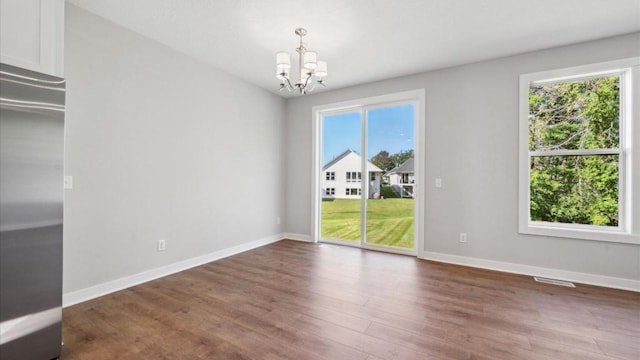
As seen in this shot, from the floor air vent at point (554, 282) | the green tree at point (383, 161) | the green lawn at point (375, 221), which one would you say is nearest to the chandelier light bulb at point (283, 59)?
the green tree at point (383, 161)

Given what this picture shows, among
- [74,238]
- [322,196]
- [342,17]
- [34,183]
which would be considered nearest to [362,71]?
[342,17]

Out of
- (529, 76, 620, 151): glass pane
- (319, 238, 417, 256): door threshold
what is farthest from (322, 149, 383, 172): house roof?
(529, 76, 620, 151): glass pane

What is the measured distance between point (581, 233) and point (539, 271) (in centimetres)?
64

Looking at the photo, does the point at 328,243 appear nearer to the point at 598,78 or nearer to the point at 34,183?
the point at 34,183

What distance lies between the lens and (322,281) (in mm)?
3008

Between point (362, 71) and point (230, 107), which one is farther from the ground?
point (362, 71)

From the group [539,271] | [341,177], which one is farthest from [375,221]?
[539,271]

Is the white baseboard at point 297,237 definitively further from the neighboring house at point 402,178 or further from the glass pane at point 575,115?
the glass pane at point 575,115

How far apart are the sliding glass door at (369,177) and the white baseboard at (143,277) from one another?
67.8 inches

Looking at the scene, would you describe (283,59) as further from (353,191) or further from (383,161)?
(353,191)

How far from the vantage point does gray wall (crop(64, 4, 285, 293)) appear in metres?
2.46

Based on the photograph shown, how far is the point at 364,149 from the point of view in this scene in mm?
4555

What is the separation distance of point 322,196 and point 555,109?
3.64 meters

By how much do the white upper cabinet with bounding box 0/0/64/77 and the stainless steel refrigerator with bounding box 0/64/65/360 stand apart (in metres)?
0.12
